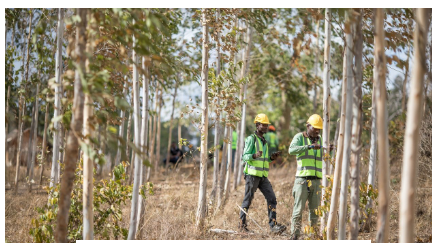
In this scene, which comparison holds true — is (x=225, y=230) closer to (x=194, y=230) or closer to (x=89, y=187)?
(x=194, y=230)

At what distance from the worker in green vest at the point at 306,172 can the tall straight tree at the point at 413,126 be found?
2.75 metres

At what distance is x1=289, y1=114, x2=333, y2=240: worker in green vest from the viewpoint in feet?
19.0

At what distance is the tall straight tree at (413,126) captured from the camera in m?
2.88

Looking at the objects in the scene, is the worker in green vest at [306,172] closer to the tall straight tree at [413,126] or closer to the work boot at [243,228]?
the work boot at [243,228]

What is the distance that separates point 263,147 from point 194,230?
4.97 feet

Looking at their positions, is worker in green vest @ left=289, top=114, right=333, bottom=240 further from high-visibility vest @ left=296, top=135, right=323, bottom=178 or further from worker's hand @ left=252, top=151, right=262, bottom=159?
worker's hand @ left=252, top=151, right=262, bottom=159

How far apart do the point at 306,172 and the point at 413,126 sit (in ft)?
9.77

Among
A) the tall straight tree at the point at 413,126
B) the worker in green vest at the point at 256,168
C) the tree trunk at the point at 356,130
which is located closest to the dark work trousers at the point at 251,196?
the worker in green vest at the point at 256,168

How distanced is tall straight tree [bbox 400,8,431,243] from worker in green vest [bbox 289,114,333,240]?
9.02 ft

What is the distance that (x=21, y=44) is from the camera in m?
10.3

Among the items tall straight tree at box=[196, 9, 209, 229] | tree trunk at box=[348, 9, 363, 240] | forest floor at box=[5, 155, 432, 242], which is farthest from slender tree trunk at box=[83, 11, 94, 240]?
tall straight tree at box=[196, 9, 209, 229]

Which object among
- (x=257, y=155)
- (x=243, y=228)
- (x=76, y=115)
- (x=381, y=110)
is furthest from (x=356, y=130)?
(x=243, y=228)

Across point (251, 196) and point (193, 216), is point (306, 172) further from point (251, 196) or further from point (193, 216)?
point (193, 216)
